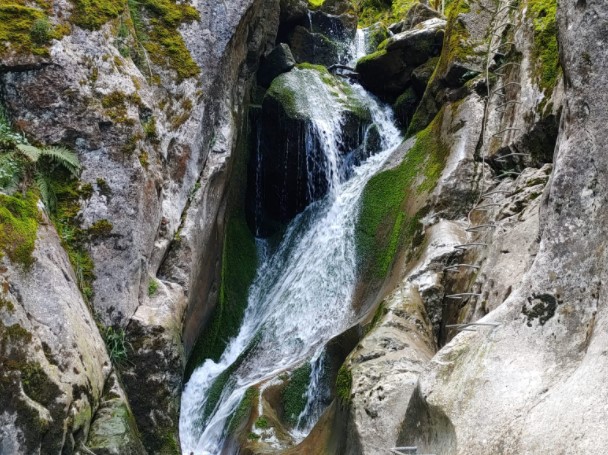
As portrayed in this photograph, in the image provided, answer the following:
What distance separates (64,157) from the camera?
962 centimetres

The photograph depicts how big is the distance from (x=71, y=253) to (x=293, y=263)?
6773 mm

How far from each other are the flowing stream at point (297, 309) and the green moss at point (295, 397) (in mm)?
101

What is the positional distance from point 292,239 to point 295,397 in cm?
678

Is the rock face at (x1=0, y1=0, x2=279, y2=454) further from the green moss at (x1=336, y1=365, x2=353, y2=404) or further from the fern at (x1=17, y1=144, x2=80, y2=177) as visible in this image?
the green moss at (x1=336, y1=365, x2=353, y2=404)

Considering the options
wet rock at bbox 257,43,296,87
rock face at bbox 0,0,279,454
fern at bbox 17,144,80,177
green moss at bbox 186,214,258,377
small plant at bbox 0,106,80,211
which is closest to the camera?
rock face at bbox 0,0,279,454

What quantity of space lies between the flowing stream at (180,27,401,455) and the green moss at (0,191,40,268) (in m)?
4.81

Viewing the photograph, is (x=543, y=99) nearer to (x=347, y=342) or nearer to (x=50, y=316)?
(x=347, y=342)

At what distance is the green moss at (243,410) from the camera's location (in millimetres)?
10172

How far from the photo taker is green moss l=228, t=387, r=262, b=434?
10172mm

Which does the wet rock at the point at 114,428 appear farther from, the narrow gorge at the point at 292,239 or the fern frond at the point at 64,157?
the fern frond at the point at 64,157

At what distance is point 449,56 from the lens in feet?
44.7

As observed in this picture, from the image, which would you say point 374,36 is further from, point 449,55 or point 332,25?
point 449,55

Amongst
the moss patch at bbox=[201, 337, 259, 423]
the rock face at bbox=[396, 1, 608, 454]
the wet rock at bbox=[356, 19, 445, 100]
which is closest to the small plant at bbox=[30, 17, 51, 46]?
the moss patch at bbox=[201, 337, 259, 423]

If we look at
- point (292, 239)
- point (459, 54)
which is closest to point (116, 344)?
point (292, 239)
